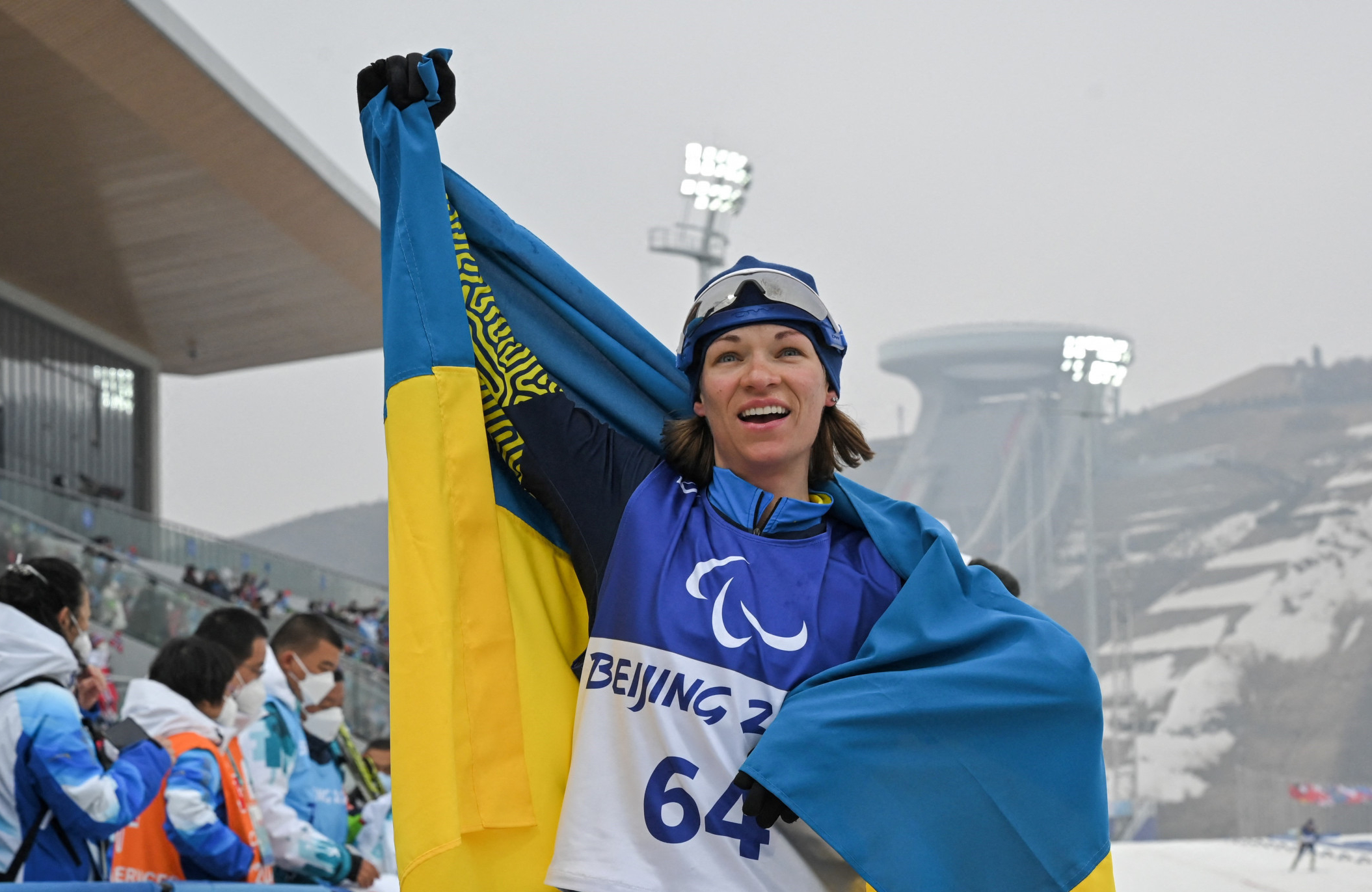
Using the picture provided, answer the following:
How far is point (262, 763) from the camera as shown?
4070 millimetres

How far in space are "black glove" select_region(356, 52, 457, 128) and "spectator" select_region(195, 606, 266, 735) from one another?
7.66 feet

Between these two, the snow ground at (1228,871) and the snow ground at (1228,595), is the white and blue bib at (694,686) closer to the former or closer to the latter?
the snow ground at (1228,871)

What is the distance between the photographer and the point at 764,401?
6.21ft

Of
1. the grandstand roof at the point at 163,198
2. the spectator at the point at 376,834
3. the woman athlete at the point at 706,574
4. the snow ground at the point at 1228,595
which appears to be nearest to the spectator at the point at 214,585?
the grandstand roof at the point at 163,198

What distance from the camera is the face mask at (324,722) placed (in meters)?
4.81

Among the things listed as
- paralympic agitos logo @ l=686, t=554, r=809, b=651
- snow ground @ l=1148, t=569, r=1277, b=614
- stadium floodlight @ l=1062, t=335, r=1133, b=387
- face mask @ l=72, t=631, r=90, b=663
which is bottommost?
snow ground @ l=1148, t=569, r=1277, b=614

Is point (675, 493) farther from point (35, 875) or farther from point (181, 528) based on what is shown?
point (181, 528)

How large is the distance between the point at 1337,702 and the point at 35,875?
50087 mm

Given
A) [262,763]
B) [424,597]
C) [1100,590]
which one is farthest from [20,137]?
[1100,590]

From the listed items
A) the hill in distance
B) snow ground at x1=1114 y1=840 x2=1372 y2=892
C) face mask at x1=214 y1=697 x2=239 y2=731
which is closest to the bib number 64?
face mask at x1=214 y1=697 x2=239 y2=731

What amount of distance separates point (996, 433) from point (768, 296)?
5001cm

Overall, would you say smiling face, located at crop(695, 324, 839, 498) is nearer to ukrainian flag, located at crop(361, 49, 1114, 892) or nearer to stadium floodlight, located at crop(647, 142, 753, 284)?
ukrainian flag, located at crop(361, 49, 1114, 892)

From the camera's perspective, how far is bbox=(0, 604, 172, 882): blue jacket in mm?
3000

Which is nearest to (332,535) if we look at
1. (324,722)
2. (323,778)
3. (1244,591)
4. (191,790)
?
(1244,591)
